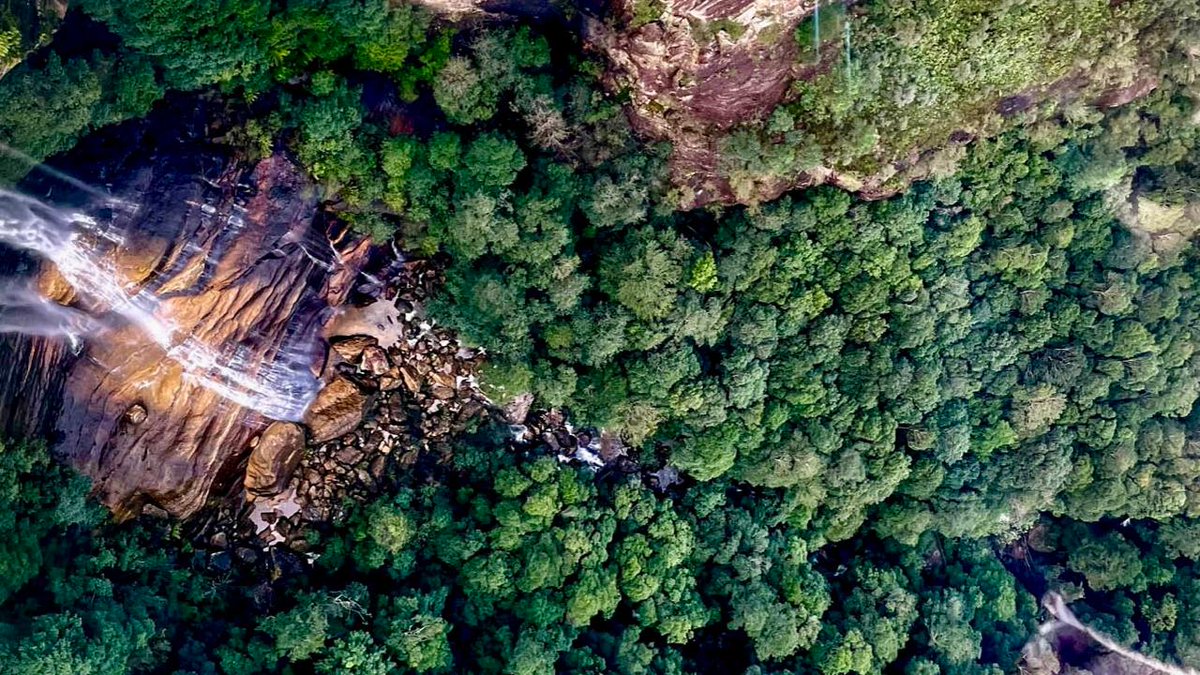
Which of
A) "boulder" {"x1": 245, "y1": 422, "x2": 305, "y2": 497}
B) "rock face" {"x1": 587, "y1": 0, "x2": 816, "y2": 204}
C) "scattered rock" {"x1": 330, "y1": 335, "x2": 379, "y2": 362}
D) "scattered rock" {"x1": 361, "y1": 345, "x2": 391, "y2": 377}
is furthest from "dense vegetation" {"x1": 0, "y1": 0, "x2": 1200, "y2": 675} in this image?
"scattered rock" {"x1": 330, "y1": 335, "x2": 379, "y2": 362}

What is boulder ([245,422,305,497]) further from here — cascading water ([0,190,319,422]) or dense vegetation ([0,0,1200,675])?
dense vegetation ([0,0,1200,675])

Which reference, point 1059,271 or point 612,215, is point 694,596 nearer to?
point 612,215

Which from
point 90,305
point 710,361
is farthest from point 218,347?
point 710,361

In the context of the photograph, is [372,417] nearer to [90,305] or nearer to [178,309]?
[178,309]

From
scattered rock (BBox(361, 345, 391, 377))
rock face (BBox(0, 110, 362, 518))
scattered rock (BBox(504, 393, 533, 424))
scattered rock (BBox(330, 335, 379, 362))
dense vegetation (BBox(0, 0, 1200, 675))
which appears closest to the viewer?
dense vegetation (BBox(0, 0, 1200, 675))

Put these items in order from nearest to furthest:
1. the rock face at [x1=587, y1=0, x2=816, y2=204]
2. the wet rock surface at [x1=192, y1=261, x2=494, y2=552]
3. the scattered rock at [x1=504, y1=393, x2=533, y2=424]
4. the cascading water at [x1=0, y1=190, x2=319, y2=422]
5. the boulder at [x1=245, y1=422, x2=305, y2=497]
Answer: the rock face at [x1=587, y1=0, x2=816, y2=204], the cascading water at [x1=0, y1=190, x2=319, y2=422], the boulder at [x1=245, y1=422, x2=305, y2=497], the wet rock surface at [x1=192, y1=261, x2=494, y2=552], the scattered rock at [x1=504, y1=393, x2=533, y2=424]

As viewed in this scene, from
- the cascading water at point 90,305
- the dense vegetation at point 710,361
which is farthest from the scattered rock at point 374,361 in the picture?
the dense vegetation at point 710,361

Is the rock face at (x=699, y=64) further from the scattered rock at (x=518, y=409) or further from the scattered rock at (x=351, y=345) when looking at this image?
the scattered rock at (x=351, y=345)
